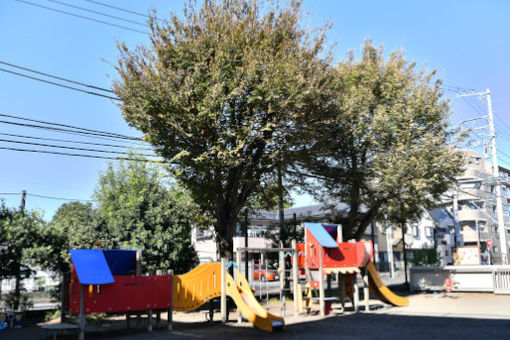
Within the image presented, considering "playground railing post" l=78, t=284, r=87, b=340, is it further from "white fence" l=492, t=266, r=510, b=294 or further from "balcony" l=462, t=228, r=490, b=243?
"balcony" l=462, t=228, r=490, b=243

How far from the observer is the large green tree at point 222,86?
14.5 meters

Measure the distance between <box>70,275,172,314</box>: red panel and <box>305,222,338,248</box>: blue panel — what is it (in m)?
5.73

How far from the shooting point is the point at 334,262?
52.5 feet

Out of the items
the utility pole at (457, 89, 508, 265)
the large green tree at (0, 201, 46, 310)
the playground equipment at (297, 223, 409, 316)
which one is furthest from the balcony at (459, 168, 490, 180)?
the large green tree at (0, 201, 46, 310)

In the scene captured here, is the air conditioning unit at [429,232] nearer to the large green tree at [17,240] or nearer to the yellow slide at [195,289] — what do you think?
the yellow slide at [195,289]

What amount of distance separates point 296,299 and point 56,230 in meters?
9.36

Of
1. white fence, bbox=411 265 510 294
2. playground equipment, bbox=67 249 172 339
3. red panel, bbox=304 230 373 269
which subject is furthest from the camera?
white fence, bbox=411 265 510 294

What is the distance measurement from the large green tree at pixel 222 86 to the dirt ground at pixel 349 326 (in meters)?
4.20

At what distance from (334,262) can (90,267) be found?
29.3ft

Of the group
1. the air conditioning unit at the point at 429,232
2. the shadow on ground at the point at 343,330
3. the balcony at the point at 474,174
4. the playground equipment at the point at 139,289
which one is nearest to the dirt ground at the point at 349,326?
the shadow on ground at the point at 343,330

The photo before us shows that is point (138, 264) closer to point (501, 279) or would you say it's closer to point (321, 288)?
point (321, 288)

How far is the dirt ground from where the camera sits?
36.8 ft

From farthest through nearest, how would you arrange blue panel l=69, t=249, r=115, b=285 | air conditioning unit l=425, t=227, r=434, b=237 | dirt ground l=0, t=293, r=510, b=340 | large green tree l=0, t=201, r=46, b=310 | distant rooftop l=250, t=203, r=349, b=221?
air conditioning unit l=425, t=227, r=434, b=237
distant rooftop l=250, t=203, r=349, b=221
large green tree l=0, t=201, r=46, b=310
dirt ground l=0, t=293, r=510, b=340
blue panel l=69, t=249, r=115, b=285

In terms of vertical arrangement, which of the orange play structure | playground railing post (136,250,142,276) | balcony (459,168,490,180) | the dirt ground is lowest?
the dirt ground
